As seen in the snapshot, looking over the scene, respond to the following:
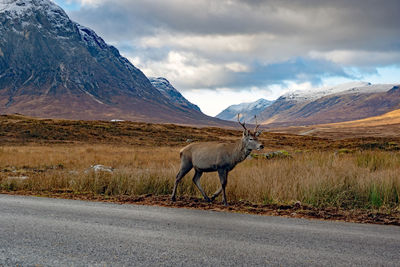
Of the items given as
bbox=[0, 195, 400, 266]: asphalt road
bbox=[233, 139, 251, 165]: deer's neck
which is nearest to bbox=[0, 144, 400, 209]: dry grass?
bbox=[233, 139, 251, 165]: deer's neck

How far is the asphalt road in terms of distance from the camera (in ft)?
17.7

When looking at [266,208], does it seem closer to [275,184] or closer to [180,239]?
[275,184]

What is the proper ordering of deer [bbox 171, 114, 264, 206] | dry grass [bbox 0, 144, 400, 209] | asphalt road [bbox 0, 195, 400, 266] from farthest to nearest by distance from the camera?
1. dry grass [bbox 0, 144, 400, 209]
2. deer [bbox 171, 114, 264, 206]
3. asphalt road [bbox 0, 195, 400, 266]

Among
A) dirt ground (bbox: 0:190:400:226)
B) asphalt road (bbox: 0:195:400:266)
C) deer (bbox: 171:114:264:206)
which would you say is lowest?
dirt ground (bbox: 0:190:400:226)

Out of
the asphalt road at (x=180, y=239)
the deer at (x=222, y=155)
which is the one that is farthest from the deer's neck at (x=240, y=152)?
the asphalt road at (x=180, y=239)

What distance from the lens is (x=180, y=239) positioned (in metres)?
6.43

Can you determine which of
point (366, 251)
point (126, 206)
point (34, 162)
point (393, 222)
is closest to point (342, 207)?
point (393, 222)

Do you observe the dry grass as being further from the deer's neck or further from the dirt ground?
the deer's neck

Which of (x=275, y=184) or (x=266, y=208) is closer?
(x=266, y=208)

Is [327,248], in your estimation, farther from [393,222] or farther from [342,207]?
[342,207]

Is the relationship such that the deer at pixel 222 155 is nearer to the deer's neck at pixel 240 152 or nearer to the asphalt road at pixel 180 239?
the deer's neck at pixel 240 152

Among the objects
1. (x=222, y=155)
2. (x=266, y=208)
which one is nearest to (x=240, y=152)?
(x=222, y=155)

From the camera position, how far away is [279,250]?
587 centimetres

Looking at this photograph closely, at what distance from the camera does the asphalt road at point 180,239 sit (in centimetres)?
539
